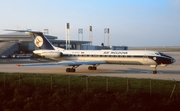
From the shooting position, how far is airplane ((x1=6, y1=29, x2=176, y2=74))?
35281 mm

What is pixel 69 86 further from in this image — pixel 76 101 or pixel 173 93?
pixel 173 93

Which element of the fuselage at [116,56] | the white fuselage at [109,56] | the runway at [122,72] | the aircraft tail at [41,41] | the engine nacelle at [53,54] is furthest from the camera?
the aircraft tail at [41,41]

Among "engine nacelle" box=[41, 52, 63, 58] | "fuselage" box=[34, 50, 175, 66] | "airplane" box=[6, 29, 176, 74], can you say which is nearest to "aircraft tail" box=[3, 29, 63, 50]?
"airplane" box=[6, 29, 176, 74]

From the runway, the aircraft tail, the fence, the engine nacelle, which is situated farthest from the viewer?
the aircraft tail

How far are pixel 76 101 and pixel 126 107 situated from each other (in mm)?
3627

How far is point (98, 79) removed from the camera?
88.6 feet

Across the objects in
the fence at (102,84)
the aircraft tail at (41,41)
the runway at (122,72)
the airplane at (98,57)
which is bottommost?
the runway at (122,72)

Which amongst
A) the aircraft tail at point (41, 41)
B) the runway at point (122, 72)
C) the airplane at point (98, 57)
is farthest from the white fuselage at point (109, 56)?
the runway at point (122, 72)

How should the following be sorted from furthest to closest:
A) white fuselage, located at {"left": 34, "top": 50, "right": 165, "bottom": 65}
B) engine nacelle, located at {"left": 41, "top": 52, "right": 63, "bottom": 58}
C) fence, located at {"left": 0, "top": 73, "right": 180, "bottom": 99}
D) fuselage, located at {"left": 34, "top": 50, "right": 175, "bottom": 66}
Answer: engine nacelle, located at {"left": 41, "top": 52, "right": 63, "bottom": 58}
white fuselage, located at {"left": 34, "top": 50, "right": 165, "bottom": 65}
fuselage, located at {"left": 34, "top": 50, "right": 175, "bottom": 66}
fence, located at {"left": 0, "top": 73, "right": 180, "bottom": 99}

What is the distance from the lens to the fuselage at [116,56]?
116ft

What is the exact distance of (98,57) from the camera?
125 feet

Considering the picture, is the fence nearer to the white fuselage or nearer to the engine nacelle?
the white fuselage

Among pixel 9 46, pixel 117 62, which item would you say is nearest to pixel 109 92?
pixel 117 62

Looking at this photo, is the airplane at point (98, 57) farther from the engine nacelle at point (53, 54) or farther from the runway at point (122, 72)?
the runway at point (122, 72)
